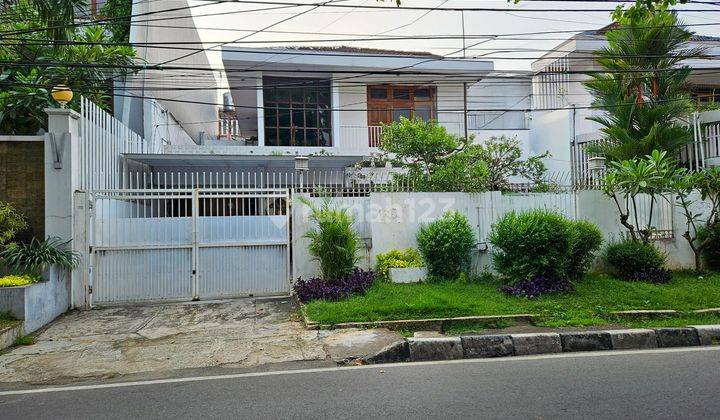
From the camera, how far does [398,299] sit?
7812 millimetres

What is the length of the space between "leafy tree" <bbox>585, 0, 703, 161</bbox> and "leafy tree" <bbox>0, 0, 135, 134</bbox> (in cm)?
1120

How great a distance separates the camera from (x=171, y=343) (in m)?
6.51

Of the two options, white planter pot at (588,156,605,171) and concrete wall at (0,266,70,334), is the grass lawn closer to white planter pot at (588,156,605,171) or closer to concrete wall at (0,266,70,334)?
white planter pot at (588,156,605,171)

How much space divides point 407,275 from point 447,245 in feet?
3.11

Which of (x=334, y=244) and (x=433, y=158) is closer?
(x=334, y=244)

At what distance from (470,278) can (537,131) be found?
9.42m

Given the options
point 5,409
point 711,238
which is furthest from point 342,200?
point 711,238

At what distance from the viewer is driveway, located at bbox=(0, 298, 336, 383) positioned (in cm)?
564

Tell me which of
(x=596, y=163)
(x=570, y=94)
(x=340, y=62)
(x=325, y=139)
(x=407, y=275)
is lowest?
(x=407, y=275)

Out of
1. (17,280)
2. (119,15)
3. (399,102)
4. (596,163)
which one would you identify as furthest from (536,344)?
(119,15)

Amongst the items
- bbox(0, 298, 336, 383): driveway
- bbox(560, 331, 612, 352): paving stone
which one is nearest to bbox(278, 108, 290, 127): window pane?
bbox(0, 298, 336, 383): driveway

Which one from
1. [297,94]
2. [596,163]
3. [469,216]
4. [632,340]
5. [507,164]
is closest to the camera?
[632,340]

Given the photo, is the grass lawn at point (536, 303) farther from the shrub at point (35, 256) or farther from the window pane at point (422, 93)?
the window pane at point (422, 93)

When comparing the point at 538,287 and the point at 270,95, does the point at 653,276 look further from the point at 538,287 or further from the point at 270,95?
the point at 270,95
